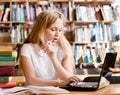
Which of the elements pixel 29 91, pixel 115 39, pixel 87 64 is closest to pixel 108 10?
pixel 115 39

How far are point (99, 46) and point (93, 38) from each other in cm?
17

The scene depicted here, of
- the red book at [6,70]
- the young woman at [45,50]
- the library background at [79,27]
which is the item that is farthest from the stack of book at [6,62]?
the library background at [79,27]

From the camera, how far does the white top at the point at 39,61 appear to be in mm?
2219

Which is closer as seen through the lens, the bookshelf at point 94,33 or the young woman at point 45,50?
the young woman at point 45,50

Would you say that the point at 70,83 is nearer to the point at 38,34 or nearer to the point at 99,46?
the point at 38,34

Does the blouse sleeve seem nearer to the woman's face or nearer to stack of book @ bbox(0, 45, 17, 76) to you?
the woman's face

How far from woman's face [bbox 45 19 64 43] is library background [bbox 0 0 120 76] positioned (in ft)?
7.31

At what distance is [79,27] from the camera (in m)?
4.61

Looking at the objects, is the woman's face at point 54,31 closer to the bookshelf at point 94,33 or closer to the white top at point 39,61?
the white top at point 39,61

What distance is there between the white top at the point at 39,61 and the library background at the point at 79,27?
221 centimetres

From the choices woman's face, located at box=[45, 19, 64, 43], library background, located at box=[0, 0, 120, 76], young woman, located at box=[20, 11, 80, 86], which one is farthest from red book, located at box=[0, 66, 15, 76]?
library background, located at box=[0, 0, 120, 76]

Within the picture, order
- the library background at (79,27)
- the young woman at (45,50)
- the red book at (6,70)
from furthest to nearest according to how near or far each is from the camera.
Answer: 1. the library background at (79,27)
2. the young woman at (45,50)
3. the red book at (6,70)

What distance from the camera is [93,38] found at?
179 inches

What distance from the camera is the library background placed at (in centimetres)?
450
